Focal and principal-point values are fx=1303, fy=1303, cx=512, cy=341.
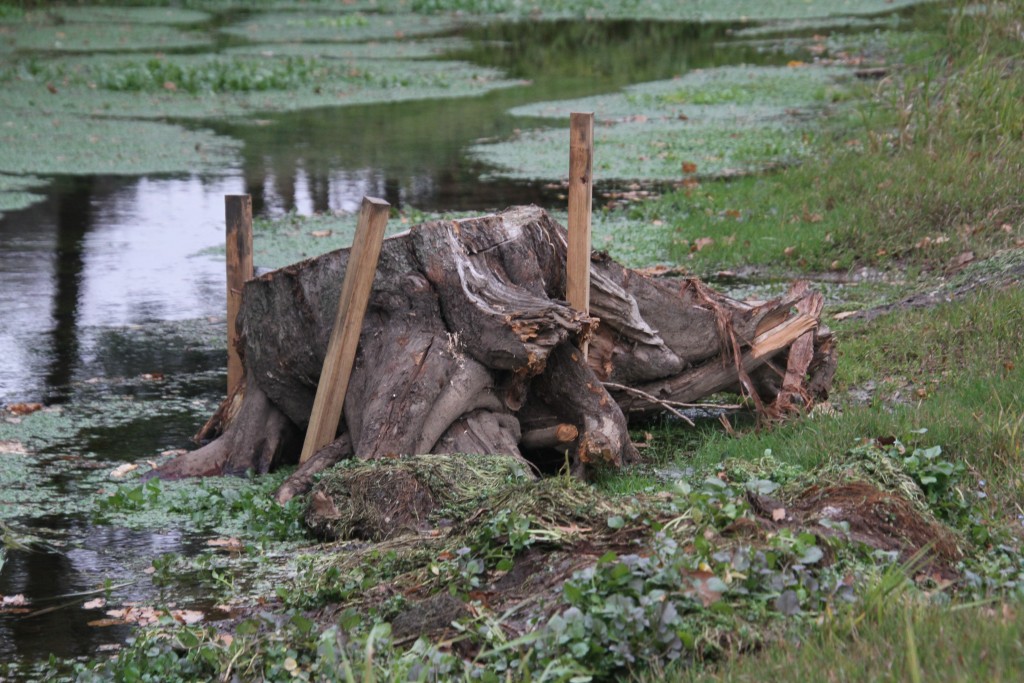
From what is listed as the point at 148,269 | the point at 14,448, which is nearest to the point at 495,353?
the point at 14,448

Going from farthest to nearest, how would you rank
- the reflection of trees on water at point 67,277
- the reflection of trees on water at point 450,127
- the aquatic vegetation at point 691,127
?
the aquatic vegetation at point 691,127
the reflection of trees on water at point 450,127
the reflection of trees on water at point 67,277

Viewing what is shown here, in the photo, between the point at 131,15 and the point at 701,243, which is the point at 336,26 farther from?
the point at 701,243

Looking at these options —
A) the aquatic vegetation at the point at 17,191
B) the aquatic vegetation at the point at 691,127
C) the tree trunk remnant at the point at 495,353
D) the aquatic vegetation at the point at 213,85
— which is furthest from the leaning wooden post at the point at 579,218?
the aquatic vegetation at the point at 213,85

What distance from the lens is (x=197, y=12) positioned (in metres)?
31.1

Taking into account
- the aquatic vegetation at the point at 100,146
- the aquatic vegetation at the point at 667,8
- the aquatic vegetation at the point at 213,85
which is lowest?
the aquatic vegetation at the point at 100,146

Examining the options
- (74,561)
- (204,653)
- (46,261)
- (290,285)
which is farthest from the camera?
(46,261)

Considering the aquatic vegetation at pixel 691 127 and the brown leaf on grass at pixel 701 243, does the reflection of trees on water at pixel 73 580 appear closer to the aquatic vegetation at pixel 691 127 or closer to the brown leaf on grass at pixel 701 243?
the brown leaf on grass at pixel 701 243

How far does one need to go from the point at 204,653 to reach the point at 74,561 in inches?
61.4

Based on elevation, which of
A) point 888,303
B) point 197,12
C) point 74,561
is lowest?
point 74,561

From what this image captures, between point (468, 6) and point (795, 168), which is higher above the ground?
point (468, 6)

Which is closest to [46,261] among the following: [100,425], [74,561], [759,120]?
[100,425]

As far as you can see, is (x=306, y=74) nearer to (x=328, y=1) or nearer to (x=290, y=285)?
(x=328, y=1)

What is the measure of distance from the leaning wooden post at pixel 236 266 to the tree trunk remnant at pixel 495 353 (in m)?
0.24

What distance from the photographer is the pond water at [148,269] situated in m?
5.73
